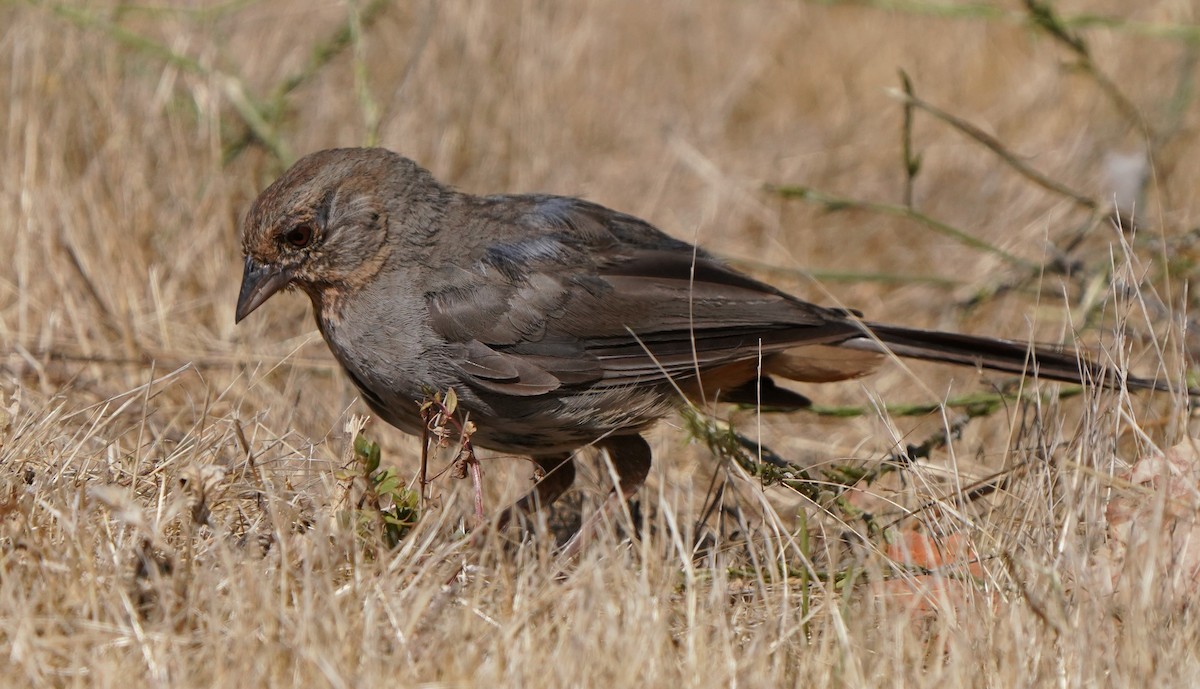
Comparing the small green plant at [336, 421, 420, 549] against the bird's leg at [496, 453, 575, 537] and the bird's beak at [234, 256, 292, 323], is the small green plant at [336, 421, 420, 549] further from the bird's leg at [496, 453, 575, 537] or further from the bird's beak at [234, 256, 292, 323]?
the bird's beak at [234, 256, 292, 323]

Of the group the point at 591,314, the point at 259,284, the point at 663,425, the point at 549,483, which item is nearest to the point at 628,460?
the point at 549,483

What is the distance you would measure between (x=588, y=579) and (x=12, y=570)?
1294 millimetres

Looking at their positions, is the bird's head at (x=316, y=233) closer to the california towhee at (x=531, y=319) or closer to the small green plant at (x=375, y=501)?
the california towhee at (x=531, y=319)

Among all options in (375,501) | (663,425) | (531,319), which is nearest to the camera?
(375,501)

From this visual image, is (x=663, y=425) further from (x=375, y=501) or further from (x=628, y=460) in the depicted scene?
(x=375, y=501)

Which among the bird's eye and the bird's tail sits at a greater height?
the bird's tail

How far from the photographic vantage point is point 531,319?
166 inches

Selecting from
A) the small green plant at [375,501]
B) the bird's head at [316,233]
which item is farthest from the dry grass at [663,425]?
the bird's head at [316,233]

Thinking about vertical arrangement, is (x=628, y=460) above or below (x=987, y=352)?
below

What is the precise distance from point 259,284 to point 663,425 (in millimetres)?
1668

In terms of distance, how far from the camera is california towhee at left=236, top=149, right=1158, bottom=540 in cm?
409

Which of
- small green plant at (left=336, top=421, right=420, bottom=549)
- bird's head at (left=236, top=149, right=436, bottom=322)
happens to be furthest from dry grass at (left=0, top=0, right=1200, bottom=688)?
bird's head at (left=236, top=149, right=436, bottom=322)

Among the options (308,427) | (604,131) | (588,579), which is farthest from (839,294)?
(588,579)

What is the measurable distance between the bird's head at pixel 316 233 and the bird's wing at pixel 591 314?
293 millimetres
